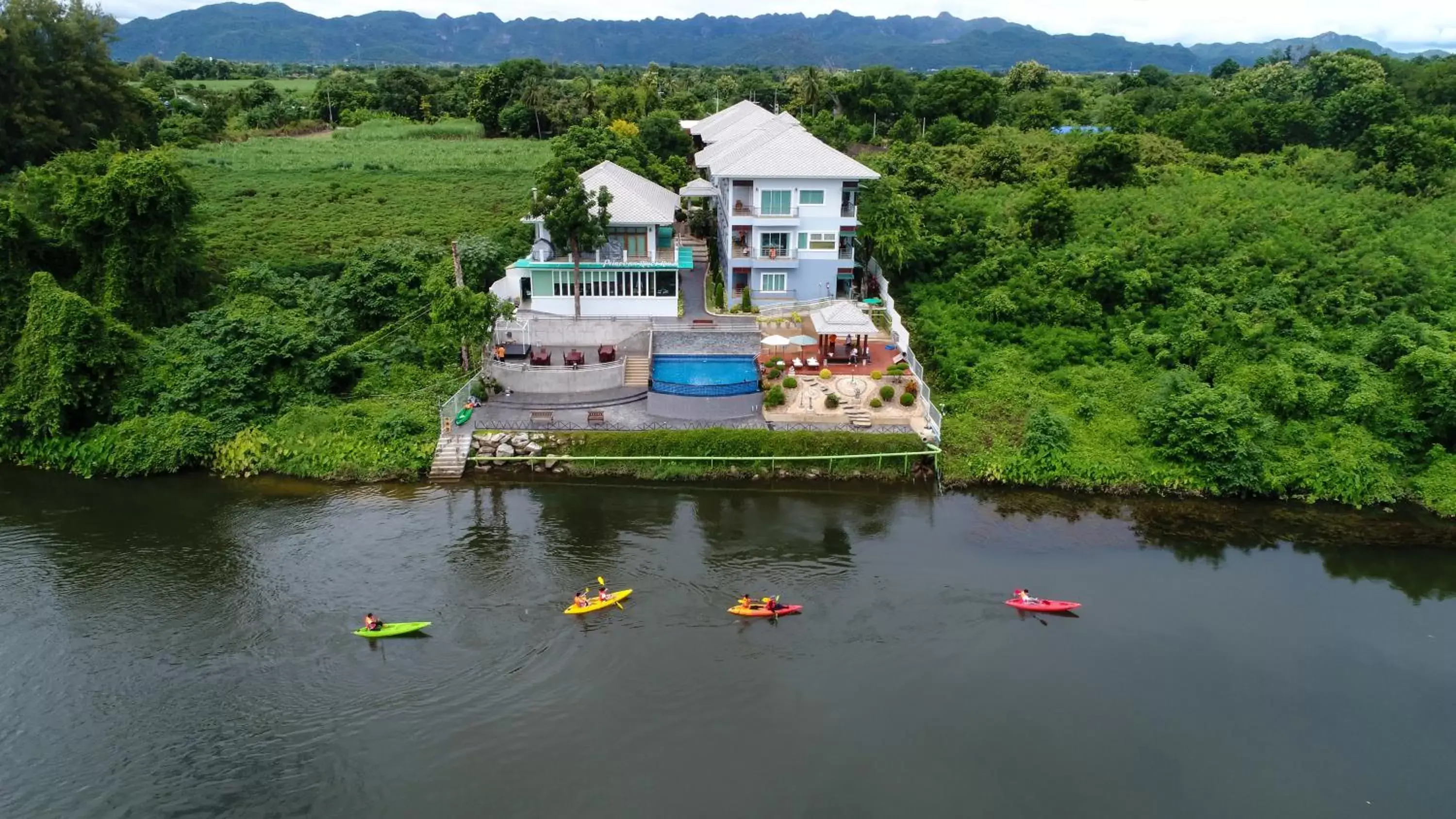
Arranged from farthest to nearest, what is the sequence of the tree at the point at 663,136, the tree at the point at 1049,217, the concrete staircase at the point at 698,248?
the tree at the point at 663,136 → the concrete staircase at the point at 698,248 → the tree at the point at 1049,217

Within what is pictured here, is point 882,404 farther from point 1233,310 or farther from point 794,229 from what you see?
point 1233,310

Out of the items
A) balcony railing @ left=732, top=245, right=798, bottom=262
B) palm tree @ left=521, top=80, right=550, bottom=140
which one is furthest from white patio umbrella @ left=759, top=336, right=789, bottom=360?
palm tree @ left=521, top=80, right=550, bottom=140

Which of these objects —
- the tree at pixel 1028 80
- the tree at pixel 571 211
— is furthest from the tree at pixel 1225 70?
the tree at pixel 571 211

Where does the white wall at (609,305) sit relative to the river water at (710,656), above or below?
above

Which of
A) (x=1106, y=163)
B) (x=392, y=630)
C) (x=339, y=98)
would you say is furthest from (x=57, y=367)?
(x=339, y=98)

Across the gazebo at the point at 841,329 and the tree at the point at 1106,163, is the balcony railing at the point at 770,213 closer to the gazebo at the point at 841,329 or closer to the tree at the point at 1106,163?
the gazebo at the point at 841,329

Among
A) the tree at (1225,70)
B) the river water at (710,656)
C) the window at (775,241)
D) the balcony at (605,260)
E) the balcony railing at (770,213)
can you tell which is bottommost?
the river water at (710,656)

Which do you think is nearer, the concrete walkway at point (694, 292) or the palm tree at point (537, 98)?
the concrete walkway at point (694, 292)

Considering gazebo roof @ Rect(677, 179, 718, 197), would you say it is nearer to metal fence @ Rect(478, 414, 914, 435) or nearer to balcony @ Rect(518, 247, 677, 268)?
balcony @ Rect(518, 247, 677, 268)
